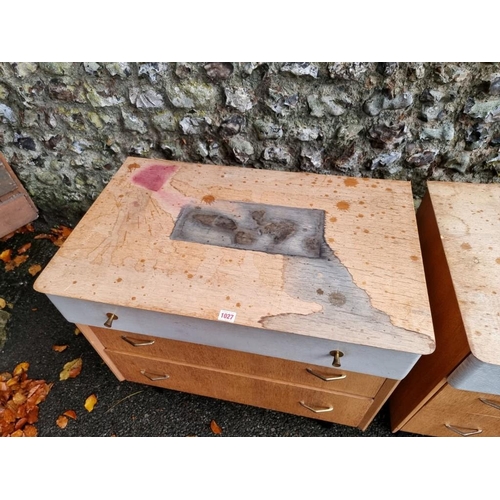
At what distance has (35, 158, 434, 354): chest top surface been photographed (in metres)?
1.07

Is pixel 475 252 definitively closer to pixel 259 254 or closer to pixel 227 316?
→ pixel 259 254

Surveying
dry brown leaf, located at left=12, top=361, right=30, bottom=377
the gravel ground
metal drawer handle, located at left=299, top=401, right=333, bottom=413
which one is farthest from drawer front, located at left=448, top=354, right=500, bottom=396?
dry brown leaf, located at left=12, top=361, right=30, bottom=377

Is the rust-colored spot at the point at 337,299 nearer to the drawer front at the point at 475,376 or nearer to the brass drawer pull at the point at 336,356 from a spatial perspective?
the brass drawer pull at the point at 336,356

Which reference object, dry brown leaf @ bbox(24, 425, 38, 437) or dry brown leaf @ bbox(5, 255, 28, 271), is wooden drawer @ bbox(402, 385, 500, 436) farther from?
dry brown leaf @ bbox(5, 255, 28, 271)

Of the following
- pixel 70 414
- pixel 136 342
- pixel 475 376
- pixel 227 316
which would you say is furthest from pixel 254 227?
pixel 70 414

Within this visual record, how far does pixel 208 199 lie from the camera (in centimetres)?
147

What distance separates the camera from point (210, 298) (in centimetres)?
112

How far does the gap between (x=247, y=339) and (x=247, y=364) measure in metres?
0.23

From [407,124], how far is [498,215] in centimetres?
55

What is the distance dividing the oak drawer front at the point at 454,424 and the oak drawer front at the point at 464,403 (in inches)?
1.1

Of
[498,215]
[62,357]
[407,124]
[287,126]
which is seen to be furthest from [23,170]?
[498,215]

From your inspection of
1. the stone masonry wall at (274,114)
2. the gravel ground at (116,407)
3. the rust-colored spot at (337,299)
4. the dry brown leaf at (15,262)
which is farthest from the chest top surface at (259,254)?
the dry brown leaf at (15,262)

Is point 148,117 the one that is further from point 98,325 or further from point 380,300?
point 380,300

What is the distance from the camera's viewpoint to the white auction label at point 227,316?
1.06 meters
